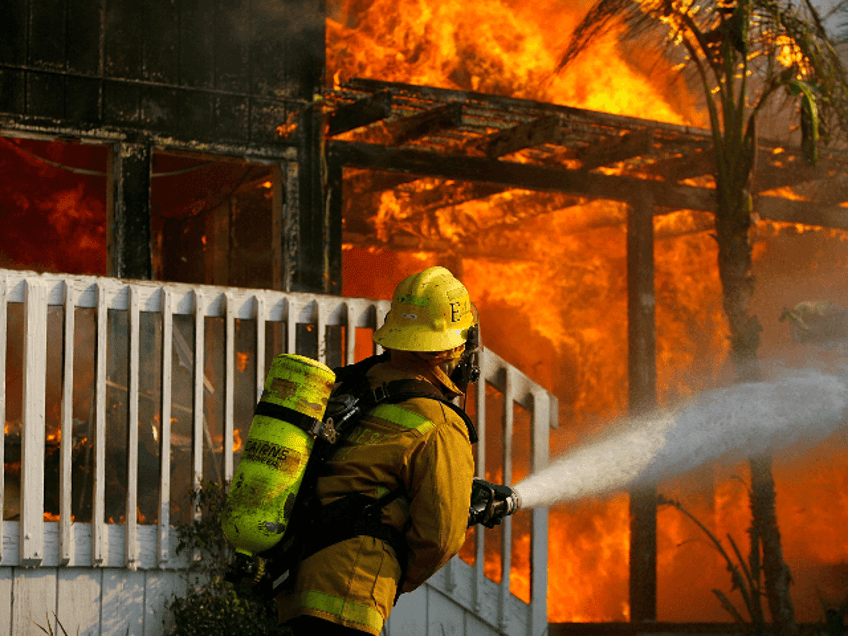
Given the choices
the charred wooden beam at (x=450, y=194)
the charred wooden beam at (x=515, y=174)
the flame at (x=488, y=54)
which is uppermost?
the flame at (x=488, y=54)

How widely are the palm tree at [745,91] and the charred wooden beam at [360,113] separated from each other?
1.60m

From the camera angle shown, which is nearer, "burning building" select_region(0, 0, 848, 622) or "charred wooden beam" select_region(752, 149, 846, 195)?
"burning building" select_region(0, 0, 848, 622)

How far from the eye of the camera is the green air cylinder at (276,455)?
124 inches

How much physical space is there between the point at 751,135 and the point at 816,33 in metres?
0.90

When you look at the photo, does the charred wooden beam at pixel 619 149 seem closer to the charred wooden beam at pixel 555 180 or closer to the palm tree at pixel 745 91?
the charred wooden beam at pixel 555 180

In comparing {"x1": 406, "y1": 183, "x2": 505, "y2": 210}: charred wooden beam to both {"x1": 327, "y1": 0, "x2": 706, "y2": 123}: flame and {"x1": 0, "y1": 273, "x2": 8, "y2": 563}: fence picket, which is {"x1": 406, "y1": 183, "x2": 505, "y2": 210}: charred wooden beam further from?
{"x1": 0, "y1": 273, "x2": 8, "y2": 563}: fence picket

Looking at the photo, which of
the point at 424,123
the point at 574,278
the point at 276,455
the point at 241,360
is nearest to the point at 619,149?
the point at 424,123

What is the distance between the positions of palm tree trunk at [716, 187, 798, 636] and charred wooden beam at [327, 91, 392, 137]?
9.36ft

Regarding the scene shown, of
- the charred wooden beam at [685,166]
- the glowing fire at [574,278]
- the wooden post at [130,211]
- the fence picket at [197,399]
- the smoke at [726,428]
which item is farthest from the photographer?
the glowing fire at [574,278]

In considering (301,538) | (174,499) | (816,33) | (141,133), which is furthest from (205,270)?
(301,538)

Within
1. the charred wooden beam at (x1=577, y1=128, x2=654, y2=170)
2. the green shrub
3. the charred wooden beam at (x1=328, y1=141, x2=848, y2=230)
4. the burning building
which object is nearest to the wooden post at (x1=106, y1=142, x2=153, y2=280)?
the burning building

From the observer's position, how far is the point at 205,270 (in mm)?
11586

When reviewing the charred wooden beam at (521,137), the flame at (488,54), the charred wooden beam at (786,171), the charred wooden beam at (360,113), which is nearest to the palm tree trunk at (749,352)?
the charred wooden beam at (521,137)

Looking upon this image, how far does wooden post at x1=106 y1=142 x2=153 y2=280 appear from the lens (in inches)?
299
